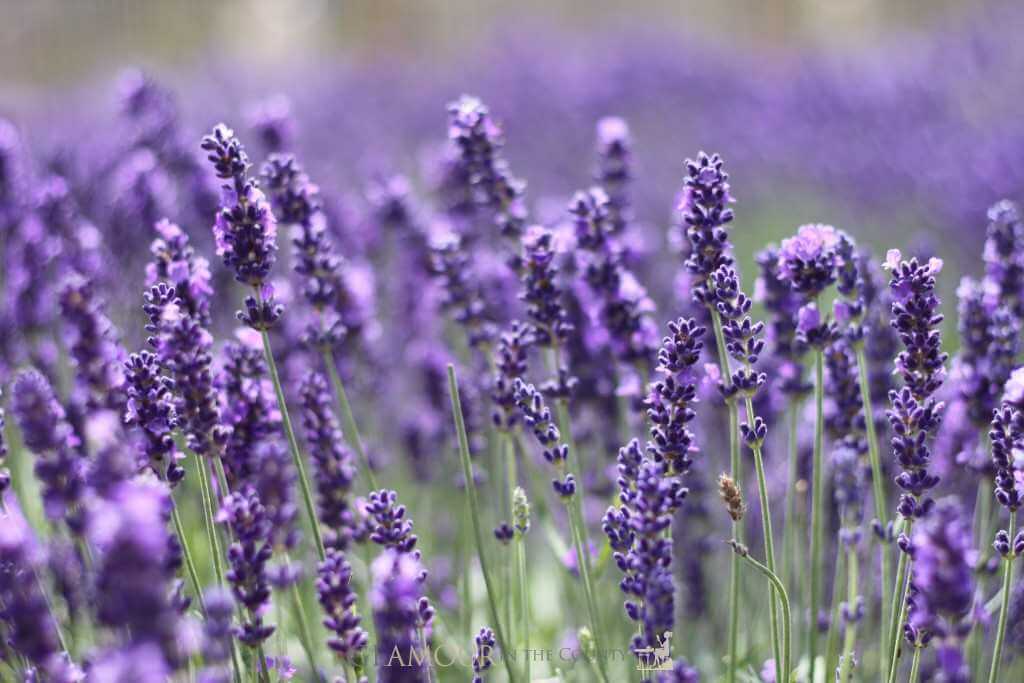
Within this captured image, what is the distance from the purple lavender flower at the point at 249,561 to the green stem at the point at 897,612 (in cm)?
115

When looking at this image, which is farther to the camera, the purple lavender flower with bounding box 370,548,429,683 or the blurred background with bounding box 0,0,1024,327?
the blurred background with bounding box 0,0,1024,327

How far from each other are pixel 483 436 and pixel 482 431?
5 cm

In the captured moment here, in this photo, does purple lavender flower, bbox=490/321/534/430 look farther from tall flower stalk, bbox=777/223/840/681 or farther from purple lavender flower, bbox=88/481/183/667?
purple lavender flower, bbox=88/481/183/667

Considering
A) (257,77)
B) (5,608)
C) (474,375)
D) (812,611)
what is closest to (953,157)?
(474,375)

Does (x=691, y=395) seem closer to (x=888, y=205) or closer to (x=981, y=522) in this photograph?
(x=981, y=522)

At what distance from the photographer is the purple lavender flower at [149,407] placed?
184 cm

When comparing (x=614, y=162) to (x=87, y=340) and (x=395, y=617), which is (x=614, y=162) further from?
(x=395, y=617)

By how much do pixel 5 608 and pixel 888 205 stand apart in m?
7.14

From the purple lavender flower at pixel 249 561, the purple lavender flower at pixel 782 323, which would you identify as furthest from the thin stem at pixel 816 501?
the purple lavender flower at pixel 249 561

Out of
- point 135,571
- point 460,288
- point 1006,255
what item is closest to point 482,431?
point 460,288

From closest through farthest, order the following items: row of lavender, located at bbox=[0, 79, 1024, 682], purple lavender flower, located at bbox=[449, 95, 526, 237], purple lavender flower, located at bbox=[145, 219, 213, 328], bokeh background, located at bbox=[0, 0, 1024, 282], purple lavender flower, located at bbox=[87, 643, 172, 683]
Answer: purple lavender flower, located at bbox=[87, 643, 172, 683] → row of lavender, located at bbox=[0, 79, 1024, 682] → purple lavender flower, located at bbox=[145, 219, 213, 328] → purple lavender flower, located at bbox=[449, 95, 526, 237] → bokeh background, located at bbox=[0, 0, 1024, 282]

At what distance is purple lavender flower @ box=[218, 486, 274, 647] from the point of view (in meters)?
1.71

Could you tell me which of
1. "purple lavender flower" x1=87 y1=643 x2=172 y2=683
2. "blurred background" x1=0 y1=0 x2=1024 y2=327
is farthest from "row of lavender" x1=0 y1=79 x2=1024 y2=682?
"blurred background" x1=0 y1=0 x2=1024 y2=327

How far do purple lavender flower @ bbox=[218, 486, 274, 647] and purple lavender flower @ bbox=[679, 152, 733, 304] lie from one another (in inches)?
37.8
